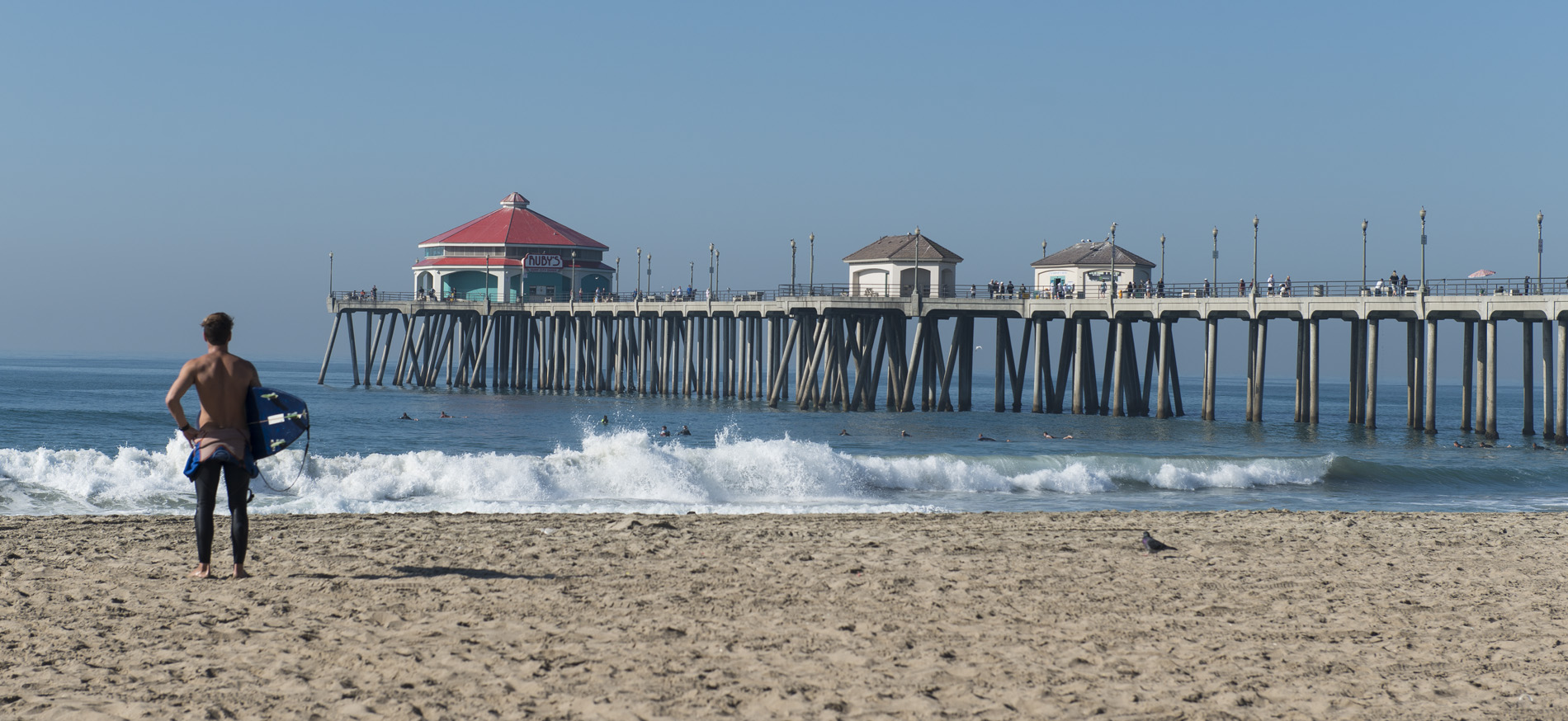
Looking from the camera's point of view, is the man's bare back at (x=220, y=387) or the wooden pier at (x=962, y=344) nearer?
the man's bare back at (x=220, y=387)

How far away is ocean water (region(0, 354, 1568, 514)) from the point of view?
14688 millimetres

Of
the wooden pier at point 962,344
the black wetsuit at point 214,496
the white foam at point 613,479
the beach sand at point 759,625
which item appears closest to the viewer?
the beach sand at point 759,625

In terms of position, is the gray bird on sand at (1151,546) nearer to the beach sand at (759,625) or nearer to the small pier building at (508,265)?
the beach sand at (759,625)

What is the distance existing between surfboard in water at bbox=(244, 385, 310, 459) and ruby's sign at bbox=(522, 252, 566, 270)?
50042 millimetres

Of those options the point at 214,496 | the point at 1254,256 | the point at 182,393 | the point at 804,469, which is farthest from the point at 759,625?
the point at 1254,256

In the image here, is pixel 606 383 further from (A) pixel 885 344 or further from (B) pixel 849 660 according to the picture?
(B) pixel 849 660

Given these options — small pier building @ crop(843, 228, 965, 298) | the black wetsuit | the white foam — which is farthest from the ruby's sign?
the black wetsuit

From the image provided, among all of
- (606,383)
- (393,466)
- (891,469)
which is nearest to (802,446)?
(891,469)

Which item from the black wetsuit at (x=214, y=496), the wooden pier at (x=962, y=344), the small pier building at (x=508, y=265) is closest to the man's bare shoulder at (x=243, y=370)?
the black wetsuit at (x=214, y=496)

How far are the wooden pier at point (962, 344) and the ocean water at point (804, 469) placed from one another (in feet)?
4.85

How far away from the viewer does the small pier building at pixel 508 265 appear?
5712 centimetres

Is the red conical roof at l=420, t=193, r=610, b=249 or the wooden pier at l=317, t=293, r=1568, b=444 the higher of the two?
the red conical roof at l=420, t=193, r=610, b=249

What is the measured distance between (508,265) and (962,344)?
25512 millimetres

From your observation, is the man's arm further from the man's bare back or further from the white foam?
the white foam
